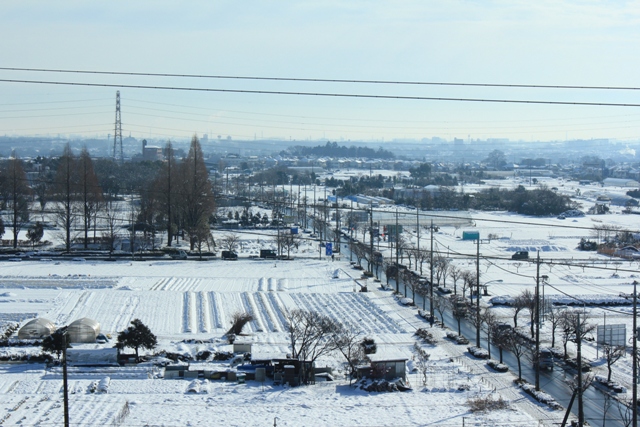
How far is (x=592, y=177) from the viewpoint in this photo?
38875mm

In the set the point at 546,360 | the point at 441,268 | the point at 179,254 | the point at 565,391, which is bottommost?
the point at 565,391

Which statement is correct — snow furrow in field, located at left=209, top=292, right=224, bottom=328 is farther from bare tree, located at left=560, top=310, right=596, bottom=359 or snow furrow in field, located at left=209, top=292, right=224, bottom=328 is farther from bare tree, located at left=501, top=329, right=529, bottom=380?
bare tree, located at left=560, top=310, right=596, bottom=359

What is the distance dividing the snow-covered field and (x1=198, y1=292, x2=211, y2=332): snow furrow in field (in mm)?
19

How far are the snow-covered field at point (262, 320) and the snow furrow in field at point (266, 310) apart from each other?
0.14ft

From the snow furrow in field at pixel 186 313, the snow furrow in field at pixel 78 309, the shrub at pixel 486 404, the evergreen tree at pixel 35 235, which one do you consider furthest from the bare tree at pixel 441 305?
the evergreen tree at pixel 35 235

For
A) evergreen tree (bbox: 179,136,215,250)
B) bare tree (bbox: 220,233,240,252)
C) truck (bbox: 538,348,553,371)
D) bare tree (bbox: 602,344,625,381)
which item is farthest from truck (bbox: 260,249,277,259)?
bare tree (bbox: 602,344,625,381)

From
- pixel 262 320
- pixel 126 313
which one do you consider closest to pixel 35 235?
pixel 126 313

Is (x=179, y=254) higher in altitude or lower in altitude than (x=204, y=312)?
higher

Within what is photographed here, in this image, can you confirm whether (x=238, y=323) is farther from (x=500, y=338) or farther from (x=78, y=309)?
(x=500, y=338)

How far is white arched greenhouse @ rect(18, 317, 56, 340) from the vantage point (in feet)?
25.5

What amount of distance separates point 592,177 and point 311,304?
3307 centimetres

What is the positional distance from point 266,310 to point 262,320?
0.53 meters

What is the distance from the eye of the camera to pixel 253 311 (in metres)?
9.49

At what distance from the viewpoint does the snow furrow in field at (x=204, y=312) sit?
8.66m
